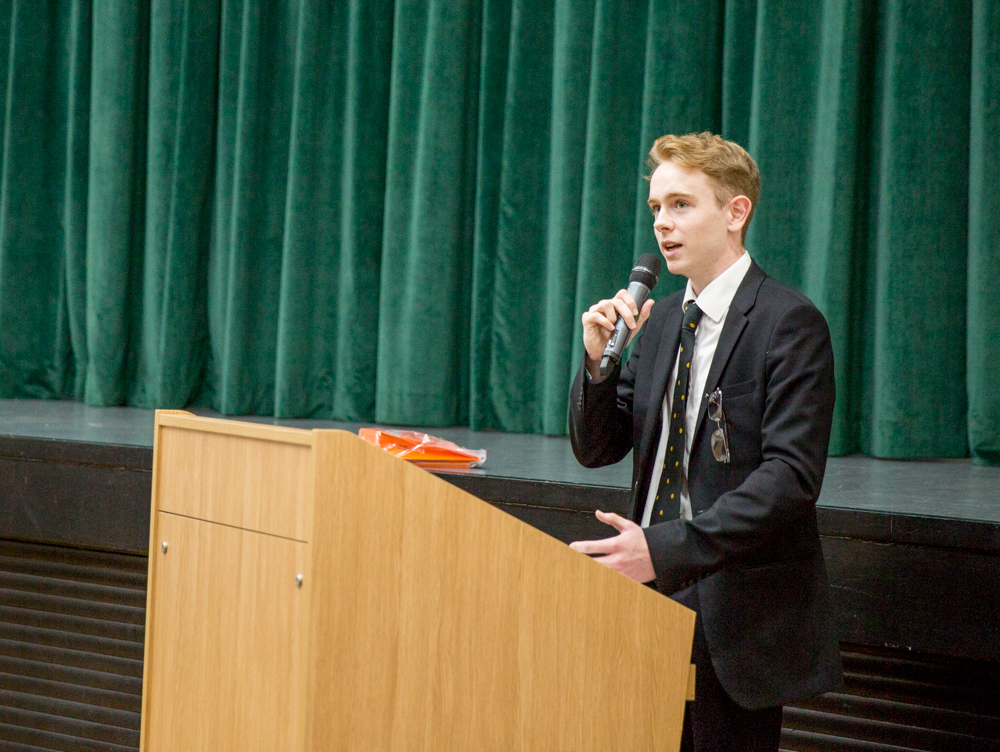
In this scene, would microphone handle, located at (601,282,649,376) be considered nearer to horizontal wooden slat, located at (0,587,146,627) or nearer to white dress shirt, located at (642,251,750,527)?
white dress shirt, located at (642,251,750,527)

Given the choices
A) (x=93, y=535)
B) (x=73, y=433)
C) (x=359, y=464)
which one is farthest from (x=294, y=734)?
(x=73, y=433)

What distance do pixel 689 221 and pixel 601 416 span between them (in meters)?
0.31

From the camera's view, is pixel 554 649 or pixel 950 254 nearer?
pixel 554 649

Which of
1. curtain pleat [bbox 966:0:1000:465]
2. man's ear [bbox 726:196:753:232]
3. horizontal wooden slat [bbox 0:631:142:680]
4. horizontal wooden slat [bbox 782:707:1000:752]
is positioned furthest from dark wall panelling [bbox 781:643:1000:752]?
horizontal wooden slat [bbox 0:631:142:680]

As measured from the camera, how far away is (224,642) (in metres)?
1.16

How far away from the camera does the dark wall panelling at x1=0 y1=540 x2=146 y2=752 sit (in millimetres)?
2449

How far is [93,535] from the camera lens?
2.45 m

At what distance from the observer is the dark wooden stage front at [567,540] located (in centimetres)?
180

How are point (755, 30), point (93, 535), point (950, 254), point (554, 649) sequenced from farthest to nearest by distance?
point (755, 30) → point (950, 254) → point (93, 535) → point (554, 649)

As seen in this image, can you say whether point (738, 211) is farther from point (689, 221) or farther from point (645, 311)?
point (645, 311)

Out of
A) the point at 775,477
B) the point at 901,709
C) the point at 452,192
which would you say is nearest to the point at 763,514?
the point at 775,477

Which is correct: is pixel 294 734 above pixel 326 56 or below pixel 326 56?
below

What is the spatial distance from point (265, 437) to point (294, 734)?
1.00ft

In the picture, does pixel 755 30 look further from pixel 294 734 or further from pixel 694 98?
pixel 294 734
